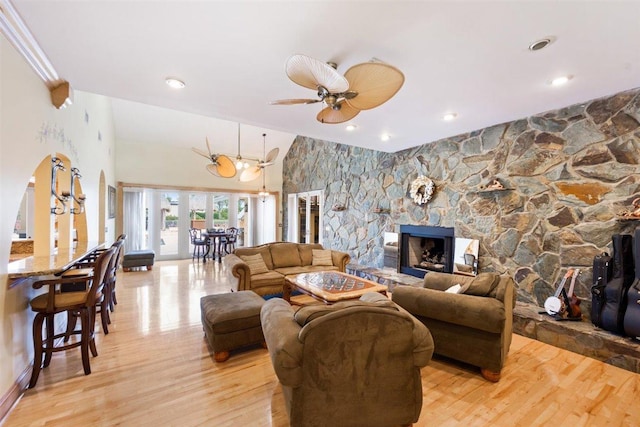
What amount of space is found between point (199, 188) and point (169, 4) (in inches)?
285

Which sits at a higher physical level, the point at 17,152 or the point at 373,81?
the point at 373,81

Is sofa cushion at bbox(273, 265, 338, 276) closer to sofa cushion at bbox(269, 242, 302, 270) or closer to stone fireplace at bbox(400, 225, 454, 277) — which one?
sofa cushion at bbox(269, 242, 302, 270)

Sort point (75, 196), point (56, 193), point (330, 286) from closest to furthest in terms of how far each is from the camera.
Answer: point (56, 193) < point (330, 286) < point (75, 196)

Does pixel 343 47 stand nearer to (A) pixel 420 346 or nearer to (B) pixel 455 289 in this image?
(A) pixel 420 346

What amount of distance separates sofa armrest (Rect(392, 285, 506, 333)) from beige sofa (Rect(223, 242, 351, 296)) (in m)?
2.19

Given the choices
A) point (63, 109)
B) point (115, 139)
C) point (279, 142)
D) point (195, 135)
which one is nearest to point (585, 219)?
point (63, 109)

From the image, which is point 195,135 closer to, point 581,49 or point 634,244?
point 581,49

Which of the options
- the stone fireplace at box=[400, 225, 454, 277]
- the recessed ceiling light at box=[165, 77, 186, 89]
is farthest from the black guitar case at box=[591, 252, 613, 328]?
the recessed ceiling light at box=[165, 77, 186, 89]

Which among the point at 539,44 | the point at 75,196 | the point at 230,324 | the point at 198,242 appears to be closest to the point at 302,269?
the point at 230,324

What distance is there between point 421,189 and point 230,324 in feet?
12.6

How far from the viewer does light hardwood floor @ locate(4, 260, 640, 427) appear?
75.5 inches

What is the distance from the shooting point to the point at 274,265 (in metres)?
4.93

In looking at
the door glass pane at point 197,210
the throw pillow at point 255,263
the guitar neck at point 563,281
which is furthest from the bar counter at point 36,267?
the door glass pane at point 197,210

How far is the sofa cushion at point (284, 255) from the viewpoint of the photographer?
4969 millimetres
